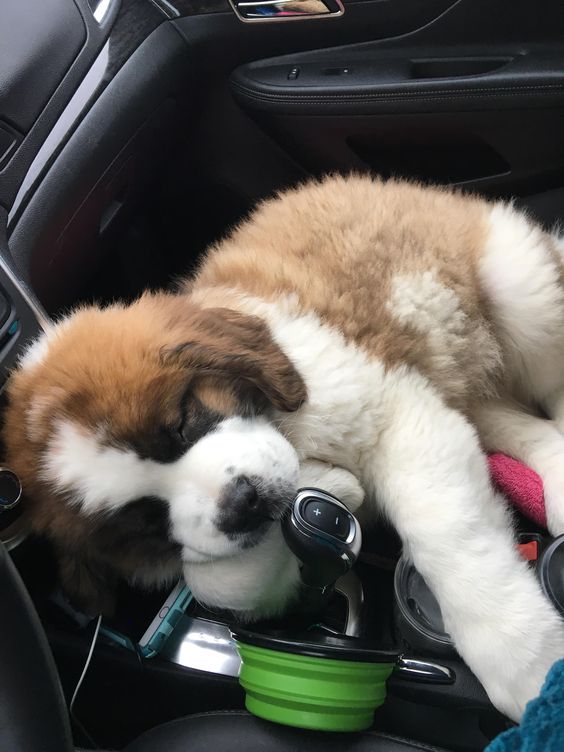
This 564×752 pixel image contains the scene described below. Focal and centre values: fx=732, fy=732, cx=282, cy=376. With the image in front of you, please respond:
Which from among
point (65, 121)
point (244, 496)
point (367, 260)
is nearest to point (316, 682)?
point (244, 496)

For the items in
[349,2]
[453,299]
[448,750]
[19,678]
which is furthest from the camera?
[349,2]

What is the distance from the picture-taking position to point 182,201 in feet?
9.25

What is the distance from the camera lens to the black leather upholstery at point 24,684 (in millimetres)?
1083

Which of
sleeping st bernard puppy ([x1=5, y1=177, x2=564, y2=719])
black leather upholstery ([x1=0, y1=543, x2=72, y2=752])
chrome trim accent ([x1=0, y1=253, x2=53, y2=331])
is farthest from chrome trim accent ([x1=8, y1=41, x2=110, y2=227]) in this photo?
black leather upholstery ([x1=0, y1=543, x2=72, y2=752])

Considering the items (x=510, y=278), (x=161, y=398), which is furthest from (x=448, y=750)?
(x=510, y=278)

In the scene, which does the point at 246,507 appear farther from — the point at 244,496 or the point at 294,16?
the point at 294,16

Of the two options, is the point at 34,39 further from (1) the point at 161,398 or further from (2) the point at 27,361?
(1) the point at 161,398

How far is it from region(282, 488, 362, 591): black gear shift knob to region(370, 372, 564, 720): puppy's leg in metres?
0.22

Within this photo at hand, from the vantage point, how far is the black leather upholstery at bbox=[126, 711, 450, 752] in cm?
136

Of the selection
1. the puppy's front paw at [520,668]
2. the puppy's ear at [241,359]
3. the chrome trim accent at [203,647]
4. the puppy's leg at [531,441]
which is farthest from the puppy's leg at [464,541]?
the chrome trim accent at [203,647]

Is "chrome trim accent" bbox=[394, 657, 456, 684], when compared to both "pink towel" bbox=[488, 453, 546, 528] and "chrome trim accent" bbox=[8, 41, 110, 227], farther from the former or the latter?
"chrome trim accent" bbox=[8, 41, 110, 227]

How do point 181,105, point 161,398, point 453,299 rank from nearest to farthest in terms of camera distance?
point 161,398 → point 453,299 → point 181,105

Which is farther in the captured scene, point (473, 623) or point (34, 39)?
point (34, 39)

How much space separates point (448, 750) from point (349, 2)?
2.04m
